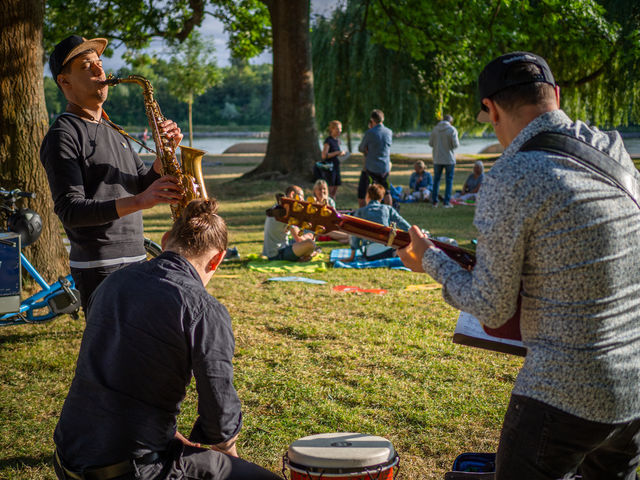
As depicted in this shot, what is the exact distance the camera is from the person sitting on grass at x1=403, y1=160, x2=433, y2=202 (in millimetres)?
16516

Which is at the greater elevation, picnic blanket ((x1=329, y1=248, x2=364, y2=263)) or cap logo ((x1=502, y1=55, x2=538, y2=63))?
cap logo ((x1=502, y1=55, x2=538, y2=63))

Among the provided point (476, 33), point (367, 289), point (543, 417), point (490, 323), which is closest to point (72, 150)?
point (490, 323)

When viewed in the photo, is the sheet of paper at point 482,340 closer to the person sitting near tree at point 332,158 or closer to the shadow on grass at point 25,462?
the shadow on grass at point 25,462

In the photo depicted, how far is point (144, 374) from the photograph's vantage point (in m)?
2.20

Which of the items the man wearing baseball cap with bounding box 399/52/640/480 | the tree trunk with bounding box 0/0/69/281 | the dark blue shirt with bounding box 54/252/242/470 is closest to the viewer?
the man wearing baseball cap with bounding box 399/52/640/480

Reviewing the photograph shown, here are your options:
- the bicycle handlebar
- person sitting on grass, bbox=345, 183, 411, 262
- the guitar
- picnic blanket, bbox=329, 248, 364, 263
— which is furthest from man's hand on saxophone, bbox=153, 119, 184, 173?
picnic blanket, bbox=329, 248, 364, 263

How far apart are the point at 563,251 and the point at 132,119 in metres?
55.8

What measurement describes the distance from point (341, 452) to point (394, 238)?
96cm

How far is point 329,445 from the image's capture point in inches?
106

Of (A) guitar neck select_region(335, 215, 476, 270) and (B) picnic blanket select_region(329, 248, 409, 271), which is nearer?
(A) guitar neck select_region(335, 215, 476, 270)

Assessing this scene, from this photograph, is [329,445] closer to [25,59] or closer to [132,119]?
[25,59]

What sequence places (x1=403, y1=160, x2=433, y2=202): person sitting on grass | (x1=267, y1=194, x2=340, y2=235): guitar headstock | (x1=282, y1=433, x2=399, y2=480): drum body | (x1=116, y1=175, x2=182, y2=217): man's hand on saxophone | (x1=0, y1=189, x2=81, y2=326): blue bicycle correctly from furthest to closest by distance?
(x1=403, y1=160, x2=433, y2=202): person sitting on grass < (x1=0, y1=189, x2=81, y2=326): blue bicycle < (x1=116, y1=175, x2=182, y2=217): man's hand on saxophone < (x1=267, y1=194, x2=340, y2=235): guitar headstock < (x1=282, y1=433, x2=399, y2=480): drum body

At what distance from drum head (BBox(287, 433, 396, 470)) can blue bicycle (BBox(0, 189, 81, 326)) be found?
12.4ft

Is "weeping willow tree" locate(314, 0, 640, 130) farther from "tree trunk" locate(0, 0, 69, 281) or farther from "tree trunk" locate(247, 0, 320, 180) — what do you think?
"tree trunk" locate(0, 0, 69, 281)
